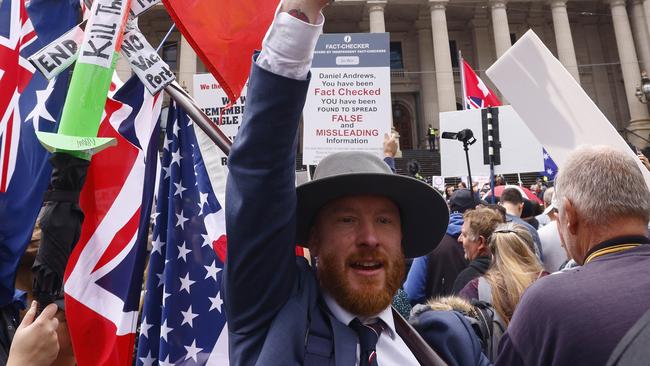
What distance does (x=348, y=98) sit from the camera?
7.35 m

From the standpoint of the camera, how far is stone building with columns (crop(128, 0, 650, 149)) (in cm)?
3167

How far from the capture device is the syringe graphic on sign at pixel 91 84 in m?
1.99

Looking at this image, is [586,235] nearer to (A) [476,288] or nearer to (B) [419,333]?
(B) [419,333]

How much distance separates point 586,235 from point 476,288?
152 centimetres

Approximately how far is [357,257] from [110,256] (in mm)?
1422

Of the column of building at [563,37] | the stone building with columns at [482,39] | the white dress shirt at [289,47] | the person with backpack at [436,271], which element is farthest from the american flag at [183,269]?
the column of building at [563,37]

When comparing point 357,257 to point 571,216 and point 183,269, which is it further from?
point 183,269

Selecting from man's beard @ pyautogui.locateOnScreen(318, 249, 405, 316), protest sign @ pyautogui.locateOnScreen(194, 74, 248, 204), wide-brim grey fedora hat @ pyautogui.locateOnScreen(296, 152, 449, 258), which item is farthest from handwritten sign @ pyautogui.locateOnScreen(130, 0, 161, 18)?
man's beard @ pyautogui.locateOnScreen(318, 249, 405, 316)

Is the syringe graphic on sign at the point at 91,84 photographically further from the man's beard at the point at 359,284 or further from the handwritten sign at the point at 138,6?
the man's beard at the point at 359,284

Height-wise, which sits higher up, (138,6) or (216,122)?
(216,122)

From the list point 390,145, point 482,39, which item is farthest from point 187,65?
point 390,145

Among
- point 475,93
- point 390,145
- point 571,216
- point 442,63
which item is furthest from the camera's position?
point 442,63

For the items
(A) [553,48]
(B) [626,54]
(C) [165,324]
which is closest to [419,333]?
(C) [165,324]

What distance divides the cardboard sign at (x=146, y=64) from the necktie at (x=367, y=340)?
1631 millimetres
